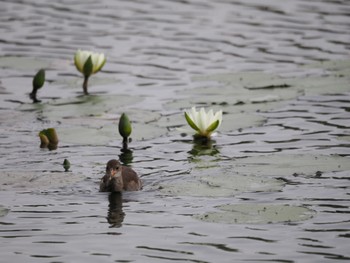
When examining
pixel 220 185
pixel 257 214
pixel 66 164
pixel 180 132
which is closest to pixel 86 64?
pixel 180 132

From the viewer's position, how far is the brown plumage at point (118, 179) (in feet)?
27.7

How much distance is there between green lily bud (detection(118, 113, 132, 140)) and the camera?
32.6ft

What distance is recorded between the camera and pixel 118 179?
8.52m

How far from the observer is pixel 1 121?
11.1 metres

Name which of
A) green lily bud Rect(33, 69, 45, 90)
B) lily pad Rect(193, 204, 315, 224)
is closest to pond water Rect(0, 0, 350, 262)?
lily pad Rect(193, 204, 315, 224)

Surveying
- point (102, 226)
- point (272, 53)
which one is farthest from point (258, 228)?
point (272, 53)

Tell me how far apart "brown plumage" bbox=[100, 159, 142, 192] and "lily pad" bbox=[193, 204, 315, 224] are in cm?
101

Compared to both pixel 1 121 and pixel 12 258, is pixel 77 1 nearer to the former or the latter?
pixel 1 121

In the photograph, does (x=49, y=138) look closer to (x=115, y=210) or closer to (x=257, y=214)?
(x=115, y=210)

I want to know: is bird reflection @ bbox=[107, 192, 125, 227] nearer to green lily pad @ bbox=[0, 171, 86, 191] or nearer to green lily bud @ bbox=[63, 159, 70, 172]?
green lily pad @ bbox=[0, 171, 86, 191]

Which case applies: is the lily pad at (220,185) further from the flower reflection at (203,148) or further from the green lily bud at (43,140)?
the green lily bud at (43,140)

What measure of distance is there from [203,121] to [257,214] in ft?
9.04

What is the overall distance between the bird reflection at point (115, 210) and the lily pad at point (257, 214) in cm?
67

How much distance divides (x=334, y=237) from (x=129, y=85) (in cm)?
631
